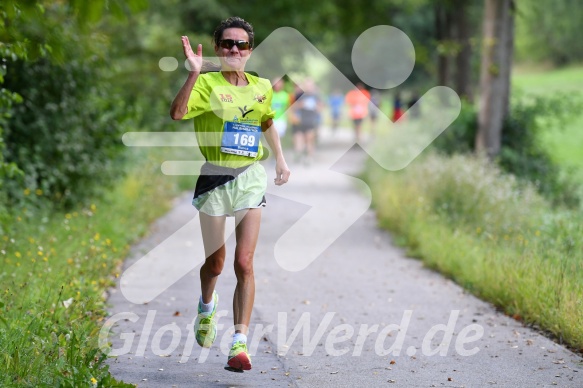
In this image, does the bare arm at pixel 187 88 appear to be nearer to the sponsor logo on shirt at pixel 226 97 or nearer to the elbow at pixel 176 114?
the elbow at pixel 176 114

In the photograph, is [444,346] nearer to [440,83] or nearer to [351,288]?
[351,288]

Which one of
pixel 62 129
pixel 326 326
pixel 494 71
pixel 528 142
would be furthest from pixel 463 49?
pixel 326 326

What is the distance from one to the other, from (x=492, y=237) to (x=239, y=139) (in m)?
4.05

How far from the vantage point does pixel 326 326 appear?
290 inches

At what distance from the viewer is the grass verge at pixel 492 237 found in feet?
23.7

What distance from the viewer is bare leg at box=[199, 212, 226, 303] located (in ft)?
19.3

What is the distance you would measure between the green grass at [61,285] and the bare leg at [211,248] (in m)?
0.80

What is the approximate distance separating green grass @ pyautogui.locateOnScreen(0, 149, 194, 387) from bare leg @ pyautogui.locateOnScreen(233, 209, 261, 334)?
895mm

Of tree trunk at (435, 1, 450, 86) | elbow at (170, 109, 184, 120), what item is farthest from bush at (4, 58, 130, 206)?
tree trunk at (435, 1, 450, 86)

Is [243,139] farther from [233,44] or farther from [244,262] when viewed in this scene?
[244,262]

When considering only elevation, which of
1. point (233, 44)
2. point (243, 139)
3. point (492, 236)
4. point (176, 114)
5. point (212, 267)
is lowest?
point (492, 236)

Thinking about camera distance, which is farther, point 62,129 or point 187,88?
point 62,129

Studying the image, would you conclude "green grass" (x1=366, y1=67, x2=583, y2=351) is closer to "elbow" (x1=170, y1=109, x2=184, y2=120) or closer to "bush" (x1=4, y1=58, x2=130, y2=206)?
"elbow" (x1=170, y1=109, x2=184, y2=120)

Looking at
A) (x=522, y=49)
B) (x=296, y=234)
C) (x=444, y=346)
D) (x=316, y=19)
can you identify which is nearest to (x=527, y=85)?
(x=522, y=49)
